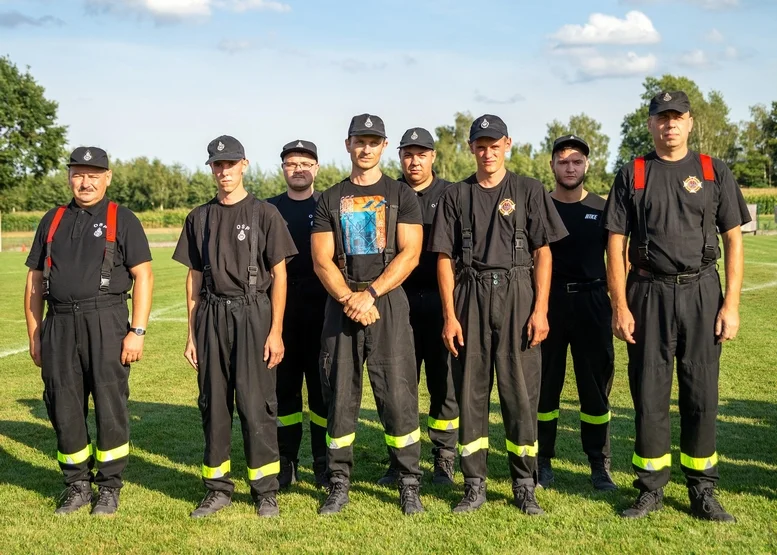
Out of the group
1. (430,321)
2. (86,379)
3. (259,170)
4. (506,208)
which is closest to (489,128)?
(506,208)

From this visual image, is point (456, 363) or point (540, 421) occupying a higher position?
point (456, 363)

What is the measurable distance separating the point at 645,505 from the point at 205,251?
132 inches

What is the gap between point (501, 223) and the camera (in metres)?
5.37

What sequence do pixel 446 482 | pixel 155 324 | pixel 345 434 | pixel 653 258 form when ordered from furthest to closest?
pixel 155 324, pixel 446 482, pixel 345 434, pixel 653 258

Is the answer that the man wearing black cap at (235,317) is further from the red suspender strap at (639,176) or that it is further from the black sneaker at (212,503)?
the red suspender strap at (639,176)

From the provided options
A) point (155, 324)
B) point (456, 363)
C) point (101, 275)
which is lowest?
point (155, 324)

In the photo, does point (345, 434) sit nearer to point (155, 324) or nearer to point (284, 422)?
point (284, 422)

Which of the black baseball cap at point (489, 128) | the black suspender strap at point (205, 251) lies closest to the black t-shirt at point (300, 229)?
the black suspender strap at point (205, 251)

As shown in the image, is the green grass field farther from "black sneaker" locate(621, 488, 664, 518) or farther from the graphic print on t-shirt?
the graphic print on t-shirt

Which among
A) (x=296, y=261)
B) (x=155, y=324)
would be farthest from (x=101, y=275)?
(x=155, y=324)

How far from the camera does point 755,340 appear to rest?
467 inches

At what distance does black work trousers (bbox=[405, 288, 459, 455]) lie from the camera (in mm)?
6176

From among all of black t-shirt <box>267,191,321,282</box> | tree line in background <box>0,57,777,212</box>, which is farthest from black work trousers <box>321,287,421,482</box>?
tree line in background <box>0,57,777,212</box>

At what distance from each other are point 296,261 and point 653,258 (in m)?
2.66
